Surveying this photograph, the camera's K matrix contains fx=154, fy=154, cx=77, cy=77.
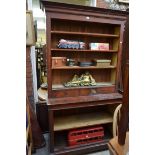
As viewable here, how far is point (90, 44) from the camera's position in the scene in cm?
236

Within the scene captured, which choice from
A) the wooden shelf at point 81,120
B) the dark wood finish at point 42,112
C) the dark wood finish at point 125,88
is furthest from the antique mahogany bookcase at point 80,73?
the dark wood finish at point 125,88

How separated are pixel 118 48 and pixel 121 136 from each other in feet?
5.84

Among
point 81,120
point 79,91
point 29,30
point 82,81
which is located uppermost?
point 29,30

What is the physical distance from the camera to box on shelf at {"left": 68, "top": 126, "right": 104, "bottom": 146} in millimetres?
2279

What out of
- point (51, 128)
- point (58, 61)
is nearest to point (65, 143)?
point (51, 128)

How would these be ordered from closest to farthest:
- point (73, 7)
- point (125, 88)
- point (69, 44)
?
point (125, 88) → point (73, 7) → point (69, 44)

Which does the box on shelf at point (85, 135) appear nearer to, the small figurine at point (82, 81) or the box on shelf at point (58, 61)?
the small figurine at point (82, 81)

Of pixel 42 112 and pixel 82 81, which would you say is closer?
pixel 82 81

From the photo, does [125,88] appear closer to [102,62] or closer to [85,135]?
[102,62]

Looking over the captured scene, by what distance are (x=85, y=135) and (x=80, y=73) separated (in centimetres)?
97

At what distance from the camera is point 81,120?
2418 millimetres

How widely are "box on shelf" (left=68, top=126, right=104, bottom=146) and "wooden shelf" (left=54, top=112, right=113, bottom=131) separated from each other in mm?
101

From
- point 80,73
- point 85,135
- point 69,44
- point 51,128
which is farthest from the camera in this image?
point 80,73
